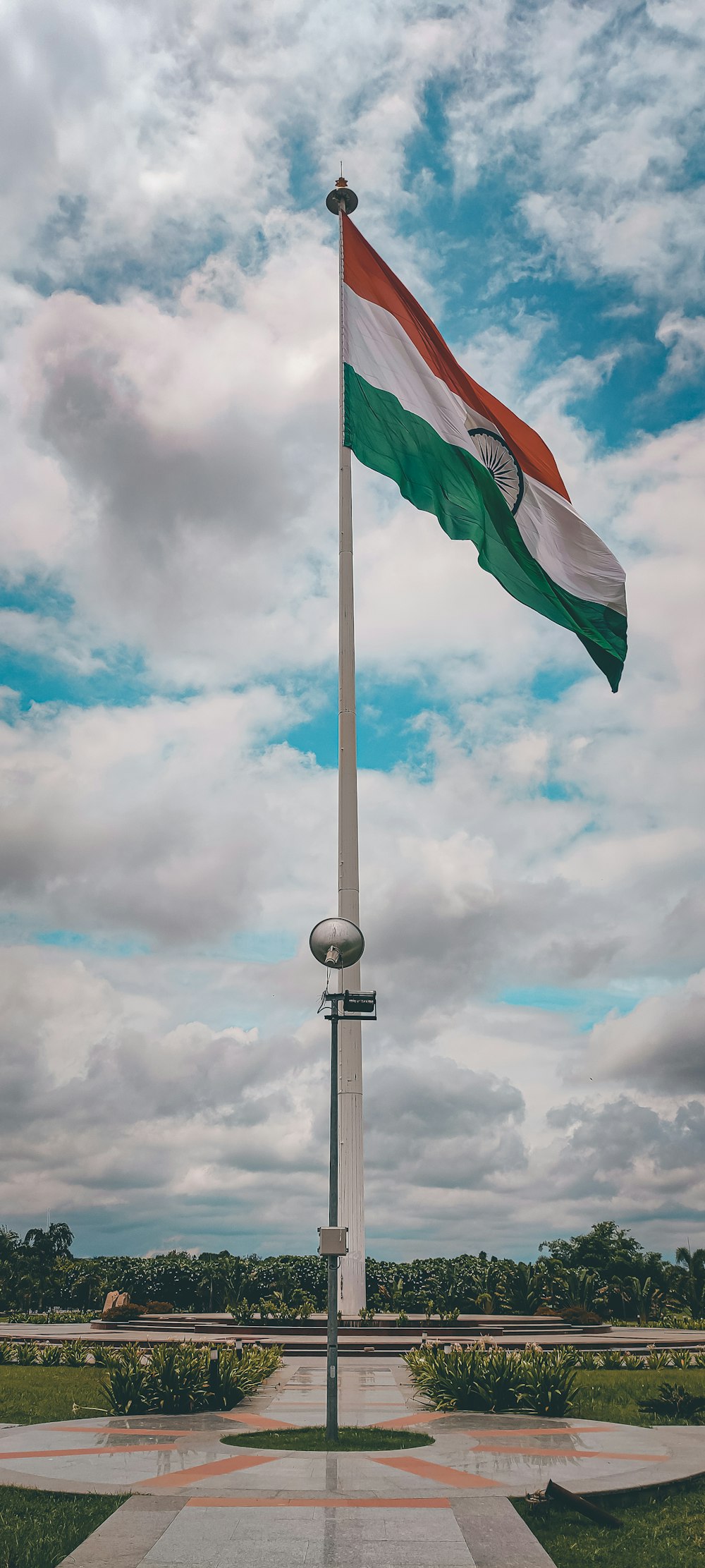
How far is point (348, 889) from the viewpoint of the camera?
68.7 ft

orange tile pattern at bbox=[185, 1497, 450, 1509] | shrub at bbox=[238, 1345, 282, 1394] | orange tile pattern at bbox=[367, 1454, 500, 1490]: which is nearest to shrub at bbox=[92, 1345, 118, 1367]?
shrub at bbox=[238, 1345, 282, 1394]

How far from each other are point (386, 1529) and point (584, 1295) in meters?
21.9

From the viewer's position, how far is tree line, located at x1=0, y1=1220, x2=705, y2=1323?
24484 millimetres

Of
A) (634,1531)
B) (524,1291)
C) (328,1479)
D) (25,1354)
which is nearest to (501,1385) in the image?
(634,1531)

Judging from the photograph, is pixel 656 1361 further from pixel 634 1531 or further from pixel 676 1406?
pixel 634 1531

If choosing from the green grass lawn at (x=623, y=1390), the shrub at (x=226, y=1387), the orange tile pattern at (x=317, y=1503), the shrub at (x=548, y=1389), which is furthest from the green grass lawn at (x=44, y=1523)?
the green grass lawn at (x=623, y=1390)

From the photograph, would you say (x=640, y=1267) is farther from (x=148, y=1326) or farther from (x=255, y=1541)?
(x=255, y=1541)

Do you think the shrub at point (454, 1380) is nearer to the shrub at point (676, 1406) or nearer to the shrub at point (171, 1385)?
the shrub at point (676, 1406)

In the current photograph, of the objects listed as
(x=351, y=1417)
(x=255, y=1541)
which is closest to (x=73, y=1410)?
(x=351, y=1417)

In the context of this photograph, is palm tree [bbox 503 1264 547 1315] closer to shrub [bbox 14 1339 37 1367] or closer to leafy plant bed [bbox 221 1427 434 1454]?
shrub [bbox 14 1339 37 1367]

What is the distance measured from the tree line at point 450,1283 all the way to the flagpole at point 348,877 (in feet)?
8.65

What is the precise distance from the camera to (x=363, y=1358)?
17.8m

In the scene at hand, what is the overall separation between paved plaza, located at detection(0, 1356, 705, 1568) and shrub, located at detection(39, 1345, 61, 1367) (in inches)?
230

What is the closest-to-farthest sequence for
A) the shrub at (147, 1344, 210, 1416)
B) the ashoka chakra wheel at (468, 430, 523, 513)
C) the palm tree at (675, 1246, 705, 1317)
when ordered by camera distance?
the shrub at (147, 1344, 210, 1416), the ashoka chakra wheel at (468, 430, 523, 513), the palm tree at (675, 1246, 705, 1317)
